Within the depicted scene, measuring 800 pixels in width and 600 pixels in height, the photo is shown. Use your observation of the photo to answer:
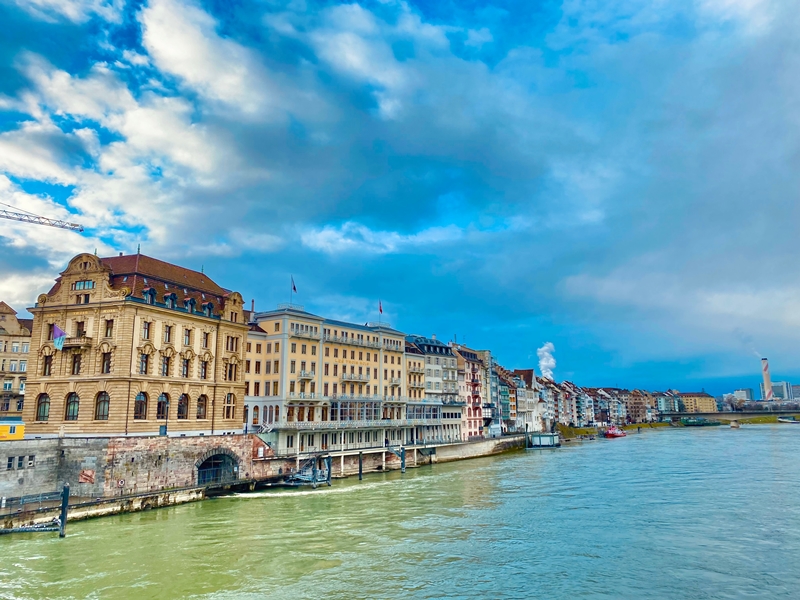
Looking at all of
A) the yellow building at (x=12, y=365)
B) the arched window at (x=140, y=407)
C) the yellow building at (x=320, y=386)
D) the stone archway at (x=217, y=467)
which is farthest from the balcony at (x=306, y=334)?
the yellow building at (x=12, y=365)

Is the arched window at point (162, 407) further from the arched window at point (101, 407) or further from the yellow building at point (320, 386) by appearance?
the yellow building at point (320, 386)

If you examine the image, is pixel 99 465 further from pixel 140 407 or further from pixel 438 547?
pixel 438 547

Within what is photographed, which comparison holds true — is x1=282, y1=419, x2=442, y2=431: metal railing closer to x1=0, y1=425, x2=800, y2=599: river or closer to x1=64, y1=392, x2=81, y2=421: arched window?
x1=0, y1=425, x2=800, y2=599: river

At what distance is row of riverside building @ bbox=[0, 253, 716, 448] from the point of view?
192 ft

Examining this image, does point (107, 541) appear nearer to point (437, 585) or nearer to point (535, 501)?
point (437, 585)

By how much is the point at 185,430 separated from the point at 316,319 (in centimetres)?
2815

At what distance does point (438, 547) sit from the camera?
3762 centimetres

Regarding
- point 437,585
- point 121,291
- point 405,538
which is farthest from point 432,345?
point 437,585

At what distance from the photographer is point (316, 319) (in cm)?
8712

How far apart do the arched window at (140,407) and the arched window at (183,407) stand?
4.62 metres

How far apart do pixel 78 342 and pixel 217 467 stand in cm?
1871

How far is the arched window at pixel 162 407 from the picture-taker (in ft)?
200

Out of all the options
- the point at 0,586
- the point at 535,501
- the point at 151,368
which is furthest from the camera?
the point at 151,368

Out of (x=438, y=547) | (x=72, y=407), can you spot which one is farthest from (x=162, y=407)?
(x=438, y=547)
